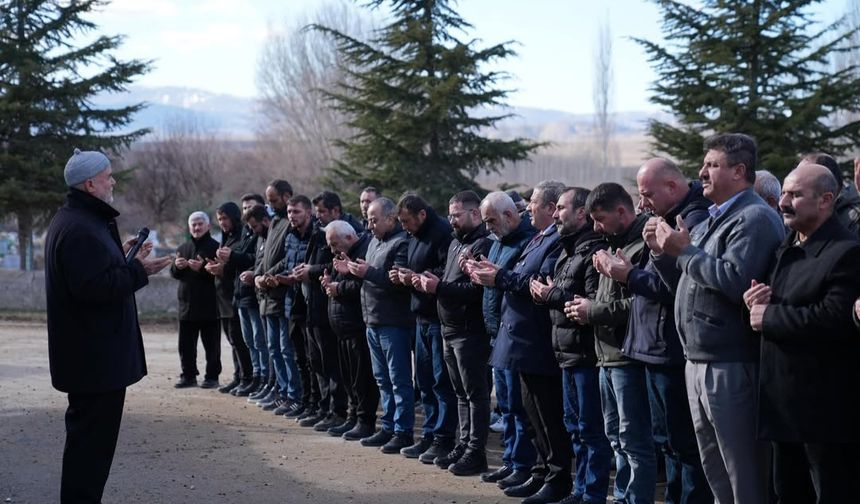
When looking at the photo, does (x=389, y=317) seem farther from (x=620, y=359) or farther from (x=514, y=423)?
(x=620, y=359)

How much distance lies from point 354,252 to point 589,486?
377cm

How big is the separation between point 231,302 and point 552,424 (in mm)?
6231

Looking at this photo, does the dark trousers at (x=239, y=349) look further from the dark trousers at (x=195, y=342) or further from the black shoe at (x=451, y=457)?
the black shoe at (x=451, y=457)

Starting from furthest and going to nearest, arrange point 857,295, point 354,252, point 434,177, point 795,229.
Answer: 1. point 434,177
2. point 354,252
3. point 795,229
4. point 857,295

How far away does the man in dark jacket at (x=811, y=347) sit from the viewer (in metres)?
4.62

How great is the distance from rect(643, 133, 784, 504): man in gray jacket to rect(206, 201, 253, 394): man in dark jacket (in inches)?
309

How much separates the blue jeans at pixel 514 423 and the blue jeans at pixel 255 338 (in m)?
4.74

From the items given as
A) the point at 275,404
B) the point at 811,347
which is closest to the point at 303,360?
the point at 275,404

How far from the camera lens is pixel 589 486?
6703 mm

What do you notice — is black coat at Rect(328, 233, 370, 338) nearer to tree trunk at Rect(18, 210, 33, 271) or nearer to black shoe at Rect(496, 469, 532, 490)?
black shoe at Rect(496, 469, 532, 490)

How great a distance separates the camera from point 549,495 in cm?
705

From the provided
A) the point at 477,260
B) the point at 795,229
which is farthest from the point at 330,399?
the point at 795,229

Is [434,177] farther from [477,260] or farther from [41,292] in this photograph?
[477,260]

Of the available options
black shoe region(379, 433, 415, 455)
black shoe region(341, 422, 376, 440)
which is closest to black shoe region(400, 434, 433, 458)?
black shoe region(379, 433, 415, 455)
